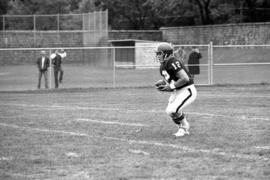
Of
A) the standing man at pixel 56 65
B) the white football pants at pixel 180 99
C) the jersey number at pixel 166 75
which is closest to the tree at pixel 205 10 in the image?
the standing man at pixel 56 65

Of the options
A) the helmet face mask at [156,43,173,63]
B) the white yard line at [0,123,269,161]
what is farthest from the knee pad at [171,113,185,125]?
the helmet face mask at [156,43,173,63]

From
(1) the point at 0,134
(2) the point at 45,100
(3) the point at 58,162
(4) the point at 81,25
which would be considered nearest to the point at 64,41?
(4) the point at 81,25

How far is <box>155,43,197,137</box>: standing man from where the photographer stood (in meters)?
9.90

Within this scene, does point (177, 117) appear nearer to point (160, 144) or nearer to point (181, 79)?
point (181, 79)

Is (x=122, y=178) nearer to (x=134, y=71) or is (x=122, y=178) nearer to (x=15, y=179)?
(x=15, y=179)

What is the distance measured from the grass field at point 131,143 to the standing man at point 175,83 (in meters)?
0.40

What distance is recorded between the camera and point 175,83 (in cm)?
988

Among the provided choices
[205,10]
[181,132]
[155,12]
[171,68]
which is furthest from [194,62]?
[155,12]

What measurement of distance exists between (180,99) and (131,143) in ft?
4.09

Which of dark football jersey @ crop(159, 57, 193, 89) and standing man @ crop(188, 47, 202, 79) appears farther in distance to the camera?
standing man @ crop(188, 47, 202, 79)

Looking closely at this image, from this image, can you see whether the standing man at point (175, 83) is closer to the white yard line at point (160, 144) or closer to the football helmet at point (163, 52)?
the football helmet at point (163, 52)

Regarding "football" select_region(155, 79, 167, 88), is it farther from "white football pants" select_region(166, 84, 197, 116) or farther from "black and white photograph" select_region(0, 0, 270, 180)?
"white football pants" select_region(166, 84, 197, 116)

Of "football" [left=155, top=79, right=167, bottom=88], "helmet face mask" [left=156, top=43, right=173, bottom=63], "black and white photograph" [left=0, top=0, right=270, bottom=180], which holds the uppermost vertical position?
"helmet face mask" [left=156, top=43, right=173, bottom=63]

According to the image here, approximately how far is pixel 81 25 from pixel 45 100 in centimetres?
2681
